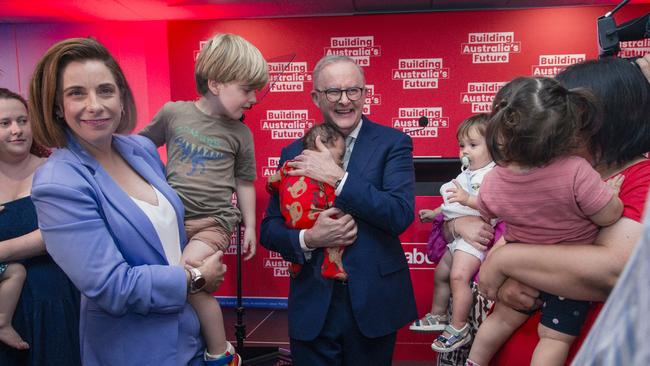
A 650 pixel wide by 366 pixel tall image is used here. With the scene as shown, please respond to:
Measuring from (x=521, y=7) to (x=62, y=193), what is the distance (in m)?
3.80

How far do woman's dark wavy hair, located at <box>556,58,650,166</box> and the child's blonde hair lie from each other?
1809 millimetres

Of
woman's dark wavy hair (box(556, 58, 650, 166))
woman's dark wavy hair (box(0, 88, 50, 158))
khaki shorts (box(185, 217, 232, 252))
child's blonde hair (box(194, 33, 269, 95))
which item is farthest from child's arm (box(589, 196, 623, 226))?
woman's dark wavy hair (box(0, 88, 50, 158))

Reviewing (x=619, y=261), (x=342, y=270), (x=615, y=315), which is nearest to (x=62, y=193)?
(x=342, y=270)

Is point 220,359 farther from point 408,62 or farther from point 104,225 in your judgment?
point 408,62

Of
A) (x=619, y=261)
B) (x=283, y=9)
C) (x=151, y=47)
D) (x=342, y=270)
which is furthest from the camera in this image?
(x=151, y=47)

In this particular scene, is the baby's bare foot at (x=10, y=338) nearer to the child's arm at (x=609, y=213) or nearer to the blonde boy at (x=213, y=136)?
the blonde boy at (x=213, y=136)

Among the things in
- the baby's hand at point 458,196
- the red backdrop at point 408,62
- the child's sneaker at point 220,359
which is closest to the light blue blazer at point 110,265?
the child's sneaker at point 220,359

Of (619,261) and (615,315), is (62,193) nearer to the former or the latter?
(615,315)

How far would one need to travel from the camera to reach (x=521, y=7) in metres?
3.96

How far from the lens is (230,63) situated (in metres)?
2.68

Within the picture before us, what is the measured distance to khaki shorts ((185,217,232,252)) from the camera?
8.35 feet

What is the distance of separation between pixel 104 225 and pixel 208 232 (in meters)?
1.09

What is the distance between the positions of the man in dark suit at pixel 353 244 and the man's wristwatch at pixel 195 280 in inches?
21.7

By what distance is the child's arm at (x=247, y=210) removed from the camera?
9.93ft
